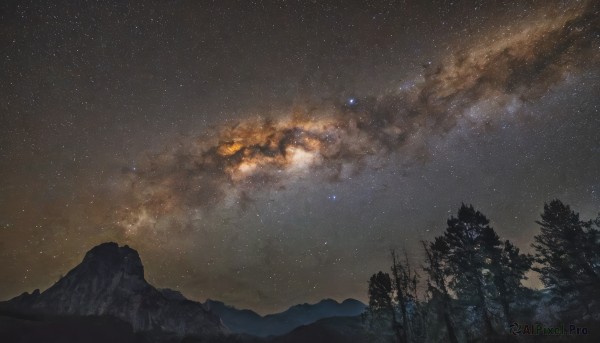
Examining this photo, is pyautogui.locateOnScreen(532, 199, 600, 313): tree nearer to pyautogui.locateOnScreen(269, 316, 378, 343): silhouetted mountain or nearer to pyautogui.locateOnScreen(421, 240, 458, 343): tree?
pyautogui.locateOnScreen(421, 240, 458, 343): tree

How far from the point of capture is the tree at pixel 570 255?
97.1 ft

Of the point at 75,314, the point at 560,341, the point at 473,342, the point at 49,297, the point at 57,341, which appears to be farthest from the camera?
the point at 49,297

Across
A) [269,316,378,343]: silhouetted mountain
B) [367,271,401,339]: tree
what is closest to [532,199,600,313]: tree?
[367,271,401,339]: tree

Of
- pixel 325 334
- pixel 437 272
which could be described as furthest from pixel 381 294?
pixel 325 334

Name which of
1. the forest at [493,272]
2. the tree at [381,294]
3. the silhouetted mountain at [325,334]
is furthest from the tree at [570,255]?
the silhouetted mountain at [325,334]

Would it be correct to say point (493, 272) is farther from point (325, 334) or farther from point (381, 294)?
point (325, 334)

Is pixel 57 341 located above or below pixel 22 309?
below

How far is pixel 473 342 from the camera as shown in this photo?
2425 cm

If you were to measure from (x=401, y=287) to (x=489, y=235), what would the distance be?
9.89 metres

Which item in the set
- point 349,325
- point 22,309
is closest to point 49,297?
point 22,309

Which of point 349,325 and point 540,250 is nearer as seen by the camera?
point 540,250

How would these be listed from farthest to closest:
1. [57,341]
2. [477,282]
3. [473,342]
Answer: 1. [57,341]
2. [477,282]
3. [473,342]

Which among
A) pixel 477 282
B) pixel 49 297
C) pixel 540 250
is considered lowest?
pixel 477 282

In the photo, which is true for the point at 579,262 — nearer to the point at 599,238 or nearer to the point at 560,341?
the point at 599,238
